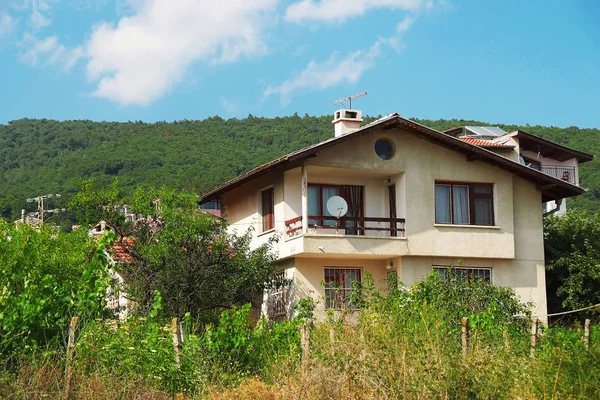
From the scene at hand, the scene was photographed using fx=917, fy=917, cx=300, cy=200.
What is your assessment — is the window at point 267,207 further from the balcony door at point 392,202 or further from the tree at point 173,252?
the balcony door at point 392,202

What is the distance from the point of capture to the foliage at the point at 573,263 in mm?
27312

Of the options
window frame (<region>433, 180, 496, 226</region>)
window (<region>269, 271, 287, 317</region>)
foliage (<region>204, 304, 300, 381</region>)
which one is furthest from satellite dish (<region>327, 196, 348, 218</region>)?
foliage (<region>204, 304, 300, 381</region>)

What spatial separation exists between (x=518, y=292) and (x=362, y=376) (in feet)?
50.8

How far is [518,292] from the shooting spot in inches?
1038

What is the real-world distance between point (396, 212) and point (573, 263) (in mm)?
6105

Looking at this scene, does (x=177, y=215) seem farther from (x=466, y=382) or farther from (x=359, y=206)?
(x=466, y=382)

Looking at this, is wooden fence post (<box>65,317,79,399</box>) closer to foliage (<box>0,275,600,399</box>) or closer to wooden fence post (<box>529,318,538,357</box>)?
foliage (<box>0,275,600,399</box>)

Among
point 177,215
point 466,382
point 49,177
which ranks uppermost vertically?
point 49,177

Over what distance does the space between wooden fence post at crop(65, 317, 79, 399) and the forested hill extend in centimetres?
3082

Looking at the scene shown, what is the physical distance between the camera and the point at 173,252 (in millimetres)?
23172

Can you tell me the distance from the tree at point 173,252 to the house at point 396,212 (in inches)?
81.3

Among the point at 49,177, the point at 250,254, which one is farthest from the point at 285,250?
the point at 49,177

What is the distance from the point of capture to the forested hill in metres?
51.6

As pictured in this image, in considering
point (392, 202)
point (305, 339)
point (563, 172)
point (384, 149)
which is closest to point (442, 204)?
point (392, 202)
